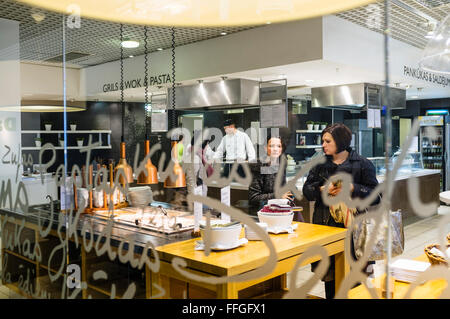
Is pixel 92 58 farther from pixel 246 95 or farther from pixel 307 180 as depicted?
pixel 307 180

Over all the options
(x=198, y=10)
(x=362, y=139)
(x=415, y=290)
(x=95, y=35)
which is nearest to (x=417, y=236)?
(x=415, y=290)

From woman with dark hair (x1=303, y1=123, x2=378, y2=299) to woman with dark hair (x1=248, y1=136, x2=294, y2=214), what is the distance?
0.21m

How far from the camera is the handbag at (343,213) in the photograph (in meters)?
1.22

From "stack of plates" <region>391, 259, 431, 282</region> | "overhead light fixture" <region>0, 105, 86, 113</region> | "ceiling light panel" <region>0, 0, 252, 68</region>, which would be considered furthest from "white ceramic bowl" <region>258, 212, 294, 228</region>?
"ceiling light panel" <region>0, 0, 252, 68</region>

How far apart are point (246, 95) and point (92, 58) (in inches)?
34.9

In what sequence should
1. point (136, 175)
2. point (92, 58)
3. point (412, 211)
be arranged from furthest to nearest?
point (92, 58) < point (136, 175) < point (412, 211)

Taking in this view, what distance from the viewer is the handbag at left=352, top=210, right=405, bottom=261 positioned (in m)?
1.20

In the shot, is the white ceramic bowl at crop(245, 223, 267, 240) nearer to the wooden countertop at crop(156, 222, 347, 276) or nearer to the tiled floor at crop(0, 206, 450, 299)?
the wooden countertop at crop(156, 222, 347, 276)

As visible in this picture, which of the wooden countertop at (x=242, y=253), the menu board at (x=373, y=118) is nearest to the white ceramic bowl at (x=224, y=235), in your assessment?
the wooden countertop at (x=242, y=253)

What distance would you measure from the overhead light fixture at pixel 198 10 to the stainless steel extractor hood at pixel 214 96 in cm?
43

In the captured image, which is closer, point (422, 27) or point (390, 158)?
point (390, 158)

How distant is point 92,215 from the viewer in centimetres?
194

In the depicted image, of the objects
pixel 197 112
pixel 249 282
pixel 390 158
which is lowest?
pixel 249 282
